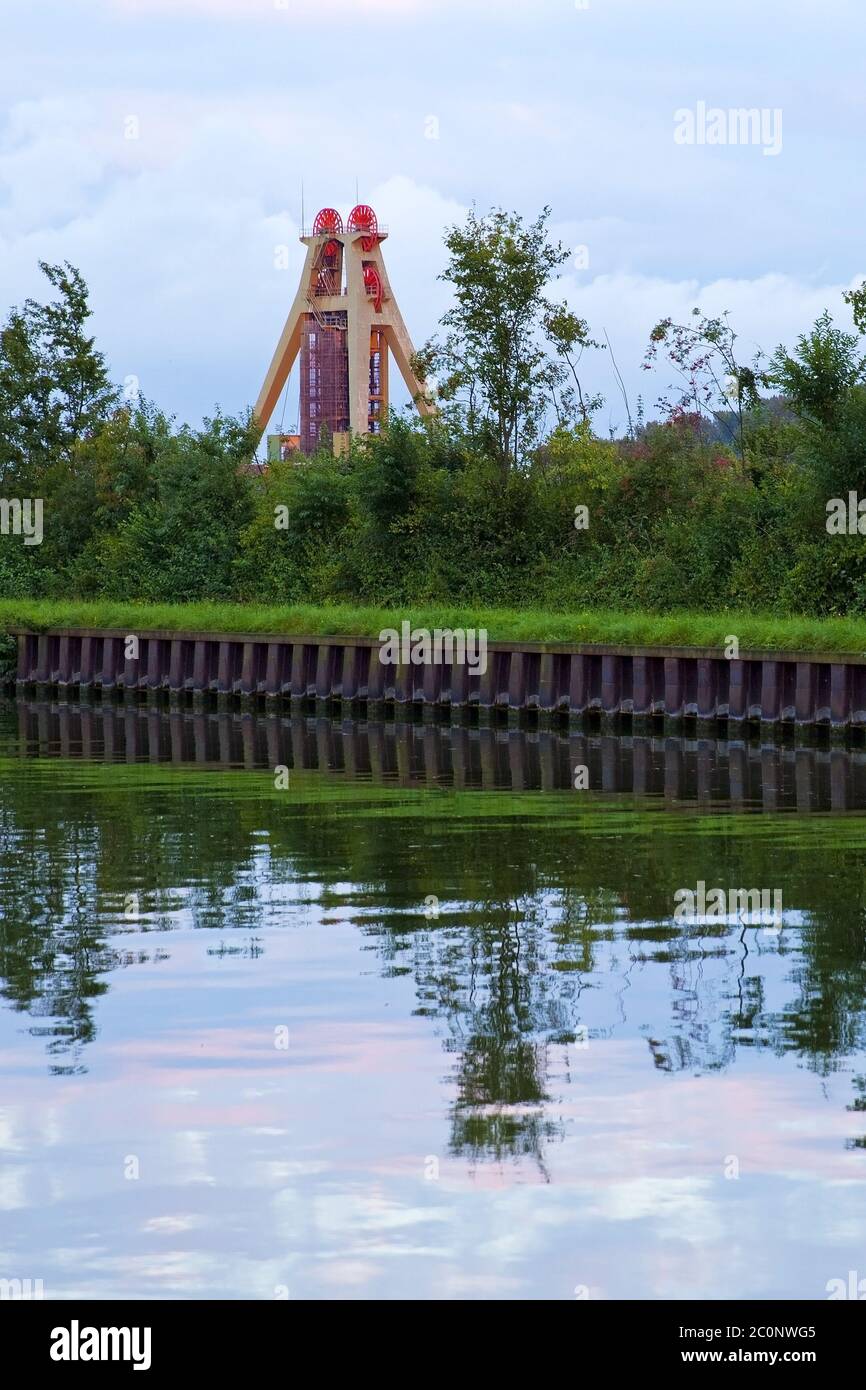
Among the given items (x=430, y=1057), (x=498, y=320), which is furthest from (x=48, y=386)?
(x=430, y=1057)

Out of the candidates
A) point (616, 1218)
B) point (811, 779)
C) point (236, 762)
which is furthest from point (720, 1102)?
point (236, 762)

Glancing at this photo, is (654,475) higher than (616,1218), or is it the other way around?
(654,475)

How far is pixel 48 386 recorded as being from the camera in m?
69.9

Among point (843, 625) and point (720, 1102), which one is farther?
point (843, 625)

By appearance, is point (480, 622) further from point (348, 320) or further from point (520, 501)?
point (348, 320)

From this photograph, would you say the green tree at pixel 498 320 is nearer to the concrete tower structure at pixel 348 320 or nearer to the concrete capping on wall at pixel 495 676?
the concrete capping on wall at pixel 495 676

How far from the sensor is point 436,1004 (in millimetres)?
12391

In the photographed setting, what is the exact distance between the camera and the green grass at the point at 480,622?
3594 cm

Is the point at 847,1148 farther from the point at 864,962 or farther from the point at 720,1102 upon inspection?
the point at 864,962

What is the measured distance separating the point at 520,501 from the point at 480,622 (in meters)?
9.72

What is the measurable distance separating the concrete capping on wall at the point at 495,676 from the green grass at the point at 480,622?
0.33 meters
